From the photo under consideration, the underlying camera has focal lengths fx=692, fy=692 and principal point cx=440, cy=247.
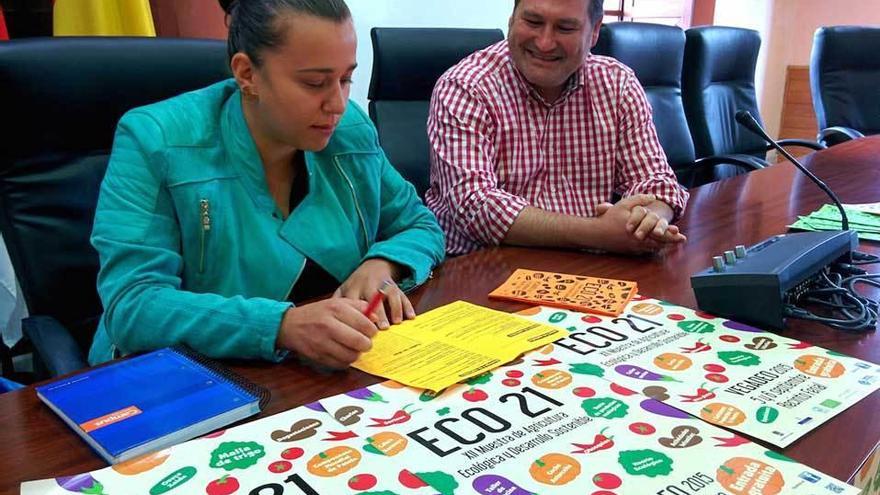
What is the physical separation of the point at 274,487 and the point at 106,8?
5.46 feet

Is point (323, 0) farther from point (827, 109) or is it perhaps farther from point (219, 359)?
point (827, 109)

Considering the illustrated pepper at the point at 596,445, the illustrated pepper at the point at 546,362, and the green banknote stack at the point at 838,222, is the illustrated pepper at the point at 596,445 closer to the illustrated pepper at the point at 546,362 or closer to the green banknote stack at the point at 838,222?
the illustrated pepper at the point at 546,362

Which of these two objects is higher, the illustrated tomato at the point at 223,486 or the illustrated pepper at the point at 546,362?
the illustrated tomato at the point at 223,486

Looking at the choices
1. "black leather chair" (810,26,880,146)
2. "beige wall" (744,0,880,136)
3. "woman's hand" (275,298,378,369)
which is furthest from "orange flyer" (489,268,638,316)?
"beige wall" (744,0,880,136)

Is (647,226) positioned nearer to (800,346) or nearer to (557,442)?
(800,346)

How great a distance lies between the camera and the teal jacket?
0.83m

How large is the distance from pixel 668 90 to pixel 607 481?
7.67 feet

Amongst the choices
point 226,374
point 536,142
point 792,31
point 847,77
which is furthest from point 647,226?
point 792,31

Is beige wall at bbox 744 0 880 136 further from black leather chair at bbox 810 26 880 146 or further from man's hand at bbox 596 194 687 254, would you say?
man's hand at bbox 596 194 687 254

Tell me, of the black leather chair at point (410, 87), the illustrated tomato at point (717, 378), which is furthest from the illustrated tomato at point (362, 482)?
the black leather chair at point (410, 87)

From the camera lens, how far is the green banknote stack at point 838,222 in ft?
4.37

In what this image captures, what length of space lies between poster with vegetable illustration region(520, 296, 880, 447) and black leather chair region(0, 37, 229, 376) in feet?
2.48

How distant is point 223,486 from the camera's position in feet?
1.84

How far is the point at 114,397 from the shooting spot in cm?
69
